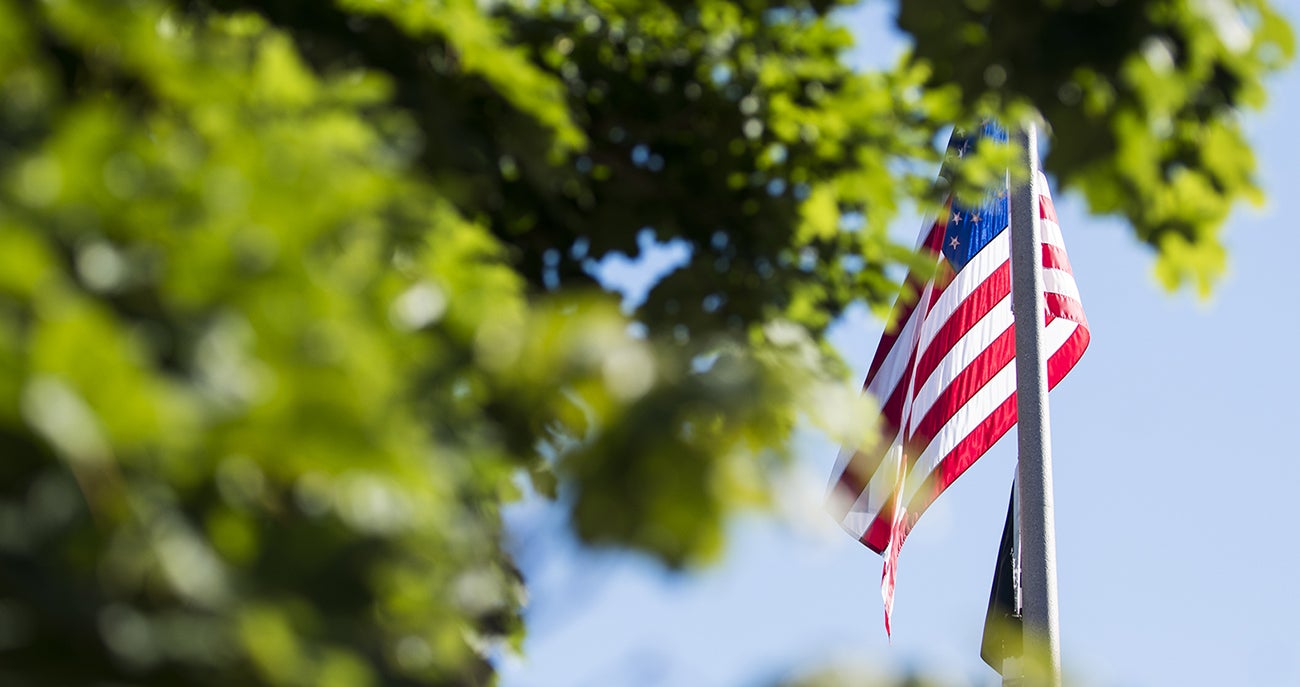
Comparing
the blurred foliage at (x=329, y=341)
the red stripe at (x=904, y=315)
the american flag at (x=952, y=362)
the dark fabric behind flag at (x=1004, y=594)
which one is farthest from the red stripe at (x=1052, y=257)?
the blurred foliage at (x=329, y=341)

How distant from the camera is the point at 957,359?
30.1ft

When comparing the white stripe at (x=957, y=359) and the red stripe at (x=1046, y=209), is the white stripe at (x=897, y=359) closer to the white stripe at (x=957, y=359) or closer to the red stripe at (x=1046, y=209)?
the white stripe at (x=957, y=359)

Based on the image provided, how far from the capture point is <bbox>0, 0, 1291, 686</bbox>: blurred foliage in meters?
1.88

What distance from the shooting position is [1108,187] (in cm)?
340

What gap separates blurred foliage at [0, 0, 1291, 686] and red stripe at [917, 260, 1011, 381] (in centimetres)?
528

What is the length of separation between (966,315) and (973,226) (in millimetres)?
727

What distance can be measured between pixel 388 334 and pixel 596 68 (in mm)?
2675

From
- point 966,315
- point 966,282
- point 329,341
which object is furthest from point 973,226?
point 329,341

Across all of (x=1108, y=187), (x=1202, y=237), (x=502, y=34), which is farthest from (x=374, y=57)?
(x=1202, y=237)

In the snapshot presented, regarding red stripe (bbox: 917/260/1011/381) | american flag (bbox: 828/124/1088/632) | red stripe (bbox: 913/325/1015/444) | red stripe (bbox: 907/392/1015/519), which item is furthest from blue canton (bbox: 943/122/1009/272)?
red stripe (bbox: 907/392/1015/519)

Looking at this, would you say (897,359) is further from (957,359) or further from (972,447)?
(972,447)

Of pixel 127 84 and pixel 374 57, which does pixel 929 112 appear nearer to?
pixel 374 57

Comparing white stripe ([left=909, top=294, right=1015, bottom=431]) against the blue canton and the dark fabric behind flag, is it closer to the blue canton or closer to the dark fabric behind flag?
the blue canton

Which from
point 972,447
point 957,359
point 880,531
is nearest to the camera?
point 972,447
